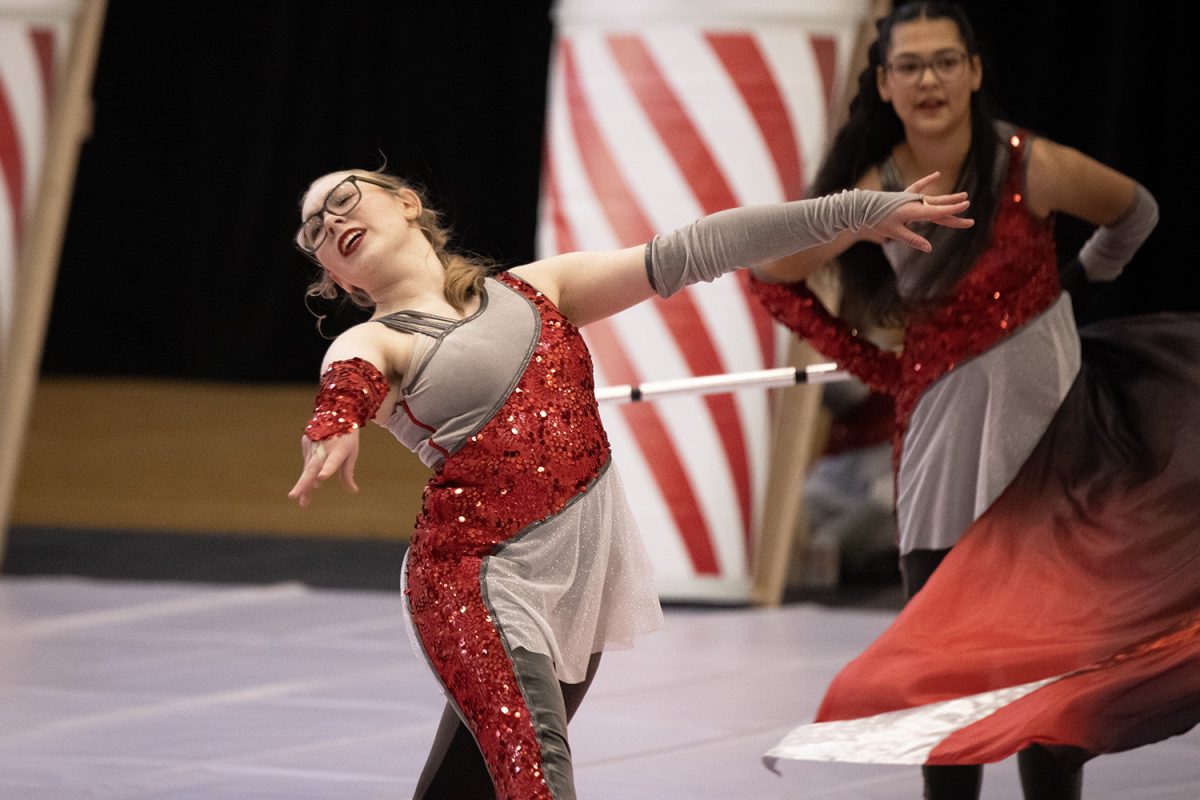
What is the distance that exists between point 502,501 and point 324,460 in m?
0.30

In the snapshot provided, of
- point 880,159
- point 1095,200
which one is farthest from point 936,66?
point 1095,200

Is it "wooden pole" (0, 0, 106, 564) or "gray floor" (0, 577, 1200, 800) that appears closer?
"gray floor" (0, 577, 1200, 800)

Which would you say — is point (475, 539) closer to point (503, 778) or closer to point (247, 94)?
point (503, 778)

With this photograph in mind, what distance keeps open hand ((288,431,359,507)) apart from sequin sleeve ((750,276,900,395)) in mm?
1049

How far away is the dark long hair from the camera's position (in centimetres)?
260

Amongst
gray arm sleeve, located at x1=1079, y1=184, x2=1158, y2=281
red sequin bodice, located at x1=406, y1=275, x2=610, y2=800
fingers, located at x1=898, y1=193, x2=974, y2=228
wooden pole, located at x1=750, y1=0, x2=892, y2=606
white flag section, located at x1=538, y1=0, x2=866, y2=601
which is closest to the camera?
red sequin bodice, located at x1=406, y1=275, x2=610, y2=800

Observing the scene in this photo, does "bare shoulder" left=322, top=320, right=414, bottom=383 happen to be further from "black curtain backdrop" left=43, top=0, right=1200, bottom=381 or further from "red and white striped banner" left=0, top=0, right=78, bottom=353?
"black curtain backdrop" left=43, top=0, right=1200, bottom=381

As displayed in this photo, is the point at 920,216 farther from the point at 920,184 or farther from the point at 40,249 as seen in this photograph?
the point at 40,249

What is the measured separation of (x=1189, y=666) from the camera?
222 centimetres

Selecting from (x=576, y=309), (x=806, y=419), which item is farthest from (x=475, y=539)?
(x=806, y=419)

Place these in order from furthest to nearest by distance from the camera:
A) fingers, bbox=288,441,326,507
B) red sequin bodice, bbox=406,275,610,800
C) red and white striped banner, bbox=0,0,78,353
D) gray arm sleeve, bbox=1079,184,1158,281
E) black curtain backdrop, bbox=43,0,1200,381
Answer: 1. black curtain backdrop, bbox=43,0,1200,381
2. red and white striped banner, bbox=0,0,78,353
3. gray arm sleeve, bbox=1079,184,1158,281
4. red sequin bodice, bbox=406,275,610,800
5. fingers, bbox=288,441,326,507

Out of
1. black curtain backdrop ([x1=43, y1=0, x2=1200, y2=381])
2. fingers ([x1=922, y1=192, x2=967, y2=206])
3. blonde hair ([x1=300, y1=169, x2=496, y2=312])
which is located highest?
fingers ([x1=922, y1=192, x2=967, y2=206])

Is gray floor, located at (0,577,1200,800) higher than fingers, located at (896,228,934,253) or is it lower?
lower

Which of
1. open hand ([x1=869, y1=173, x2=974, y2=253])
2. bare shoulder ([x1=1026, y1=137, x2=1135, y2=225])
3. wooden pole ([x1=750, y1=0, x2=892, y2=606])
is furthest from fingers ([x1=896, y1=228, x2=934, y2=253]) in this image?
wooden pole ([x1=750, y1=0, x2=892, y2=606])
